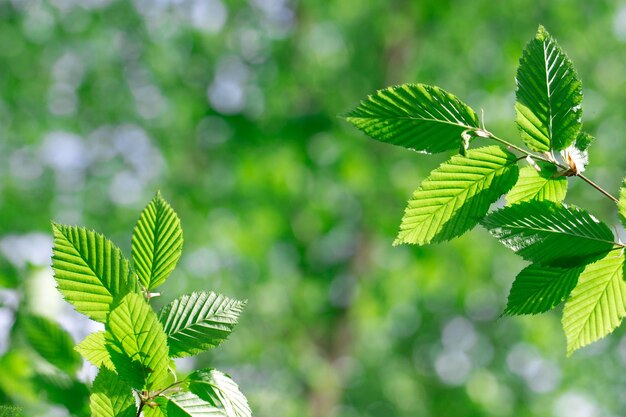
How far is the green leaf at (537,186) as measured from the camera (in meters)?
0.59

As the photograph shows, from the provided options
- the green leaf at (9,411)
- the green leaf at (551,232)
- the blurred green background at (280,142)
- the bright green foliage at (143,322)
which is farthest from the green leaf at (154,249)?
the blurred green background at (280,142)

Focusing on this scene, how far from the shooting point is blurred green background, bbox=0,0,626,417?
723 cm

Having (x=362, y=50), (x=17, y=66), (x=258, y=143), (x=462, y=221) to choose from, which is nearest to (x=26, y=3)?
(x=17, y=66)

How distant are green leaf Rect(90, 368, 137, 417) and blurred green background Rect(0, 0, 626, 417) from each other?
243 inches

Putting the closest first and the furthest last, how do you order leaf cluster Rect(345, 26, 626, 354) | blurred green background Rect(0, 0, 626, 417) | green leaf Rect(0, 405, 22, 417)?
green leaf Rect(0, 405, 22, 417) < leaf cluster Rect(345, 26, 626, 354) < blurred green background Rect(0, 0, 626, 417)

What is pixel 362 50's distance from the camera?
8438 mm

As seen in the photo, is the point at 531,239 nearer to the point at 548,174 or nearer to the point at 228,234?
the point at 548,174

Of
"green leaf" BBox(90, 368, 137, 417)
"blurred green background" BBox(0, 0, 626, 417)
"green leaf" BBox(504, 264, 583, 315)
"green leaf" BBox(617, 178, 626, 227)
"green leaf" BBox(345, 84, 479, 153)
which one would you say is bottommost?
"green leaf" BBox(90, 368, 137, 417)

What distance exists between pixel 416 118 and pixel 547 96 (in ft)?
0.36

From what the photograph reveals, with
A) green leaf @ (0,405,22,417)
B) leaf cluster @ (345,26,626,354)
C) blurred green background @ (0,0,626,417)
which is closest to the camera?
green leaf @ (0,405,22,417)

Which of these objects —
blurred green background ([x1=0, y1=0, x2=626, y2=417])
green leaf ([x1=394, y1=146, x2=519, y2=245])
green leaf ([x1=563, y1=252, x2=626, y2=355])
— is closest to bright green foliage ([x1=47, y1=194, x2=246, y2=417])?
green leaf ([x1=394, y1=146, x2=519, y2=245])

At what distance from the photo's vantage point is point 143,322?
48 centimetres

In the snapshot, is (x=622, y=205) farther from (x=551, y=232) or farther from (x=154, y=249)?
(x=154, y=249)

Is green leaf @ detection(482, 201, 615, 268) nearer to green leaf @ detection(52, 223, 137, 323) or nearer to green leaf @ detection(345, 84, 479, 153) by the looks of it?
green leaf @ detection(345, 84, 479, 153)
